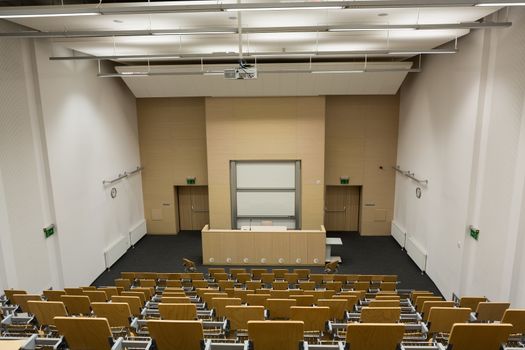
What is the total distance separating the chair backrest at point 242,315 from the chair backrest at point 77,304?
2232 mm

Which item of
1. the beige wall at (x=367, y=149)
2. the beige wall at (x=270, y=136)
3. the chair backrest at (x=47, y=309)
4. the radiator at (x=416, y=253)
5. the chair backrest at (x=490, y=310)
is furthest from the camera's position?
the beige wall at (x=367, y=149)

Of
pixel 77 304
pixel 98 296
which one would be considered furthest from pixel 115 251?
pixel 77 304

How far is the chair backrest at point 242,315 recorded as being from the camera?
442 cm

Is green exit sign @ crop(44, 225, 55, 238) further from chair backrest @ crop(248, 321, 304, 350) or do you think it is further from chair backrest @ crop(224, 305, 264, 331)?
chair backrest @ crop(248, 321, 304, 350)

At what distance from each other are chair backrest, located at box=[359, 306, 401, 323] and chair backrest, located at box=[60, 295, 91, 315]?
391 cm

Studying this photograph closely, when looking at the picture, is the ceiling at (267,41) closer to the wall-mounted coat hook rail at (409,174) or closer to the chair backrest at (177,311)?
the wall-mounted coat hook rail at (409,174)

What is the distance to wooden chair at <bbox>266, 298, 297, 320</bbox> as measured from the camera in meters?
5.09

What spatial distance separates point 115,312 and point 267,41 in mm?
6203

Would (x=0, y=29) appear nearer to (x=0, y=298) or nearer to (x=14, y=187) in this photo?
(x=14, y=187)

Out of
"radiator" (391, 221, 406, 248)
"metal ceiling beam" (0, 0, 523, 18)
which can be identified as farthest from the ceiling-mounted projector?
"radiator" (391, 221, 406, 248)

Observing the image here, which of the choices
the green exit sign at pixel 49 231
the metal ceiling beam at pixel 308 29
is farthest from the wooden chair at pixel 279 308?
the green exit sign at pixel 49 231

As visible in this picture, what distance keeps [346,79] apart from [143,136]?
753cm

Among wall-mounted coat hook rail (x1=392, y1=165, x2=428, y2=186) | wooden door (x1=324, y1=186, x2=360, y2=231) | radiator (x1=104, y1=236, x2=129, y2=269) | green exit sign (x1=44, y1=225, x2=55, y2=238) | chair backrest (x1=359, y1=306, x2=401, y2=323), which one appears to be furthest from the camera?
wooden door (x1=324, y1=186, x2=360, y2=231)

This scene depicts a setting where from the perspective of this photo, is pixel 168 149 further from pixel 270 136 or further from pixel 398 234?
pixel 398 234
